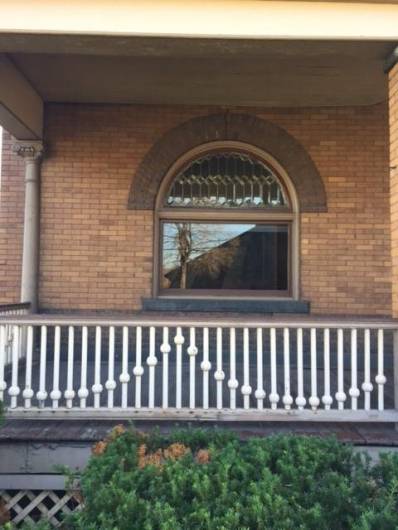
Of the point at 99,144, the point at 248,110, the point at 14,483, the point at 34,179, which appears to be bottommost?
the point at 14,483

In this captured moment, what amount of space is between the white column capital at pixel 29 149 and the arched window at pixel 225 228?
1758 millimetres

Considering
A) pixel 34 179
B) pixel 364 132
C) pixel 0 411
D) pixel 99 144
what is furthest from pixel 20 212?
pixel 364 132

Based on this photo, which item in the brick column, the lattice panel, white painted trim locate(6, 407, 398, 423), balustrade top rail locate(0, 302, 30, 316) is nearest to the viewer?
the lattice panel

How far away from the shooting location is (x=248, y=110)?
6.20m

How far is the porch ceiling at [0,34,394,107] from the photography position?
3.79 m

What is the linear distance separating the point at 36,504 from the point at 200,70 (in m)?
4.53

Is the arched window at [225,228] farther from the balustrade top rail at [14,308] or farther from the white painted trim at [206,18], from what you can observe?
the white painted trim at [206,18]

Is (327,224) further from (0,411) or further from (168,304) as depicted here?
(0,411)

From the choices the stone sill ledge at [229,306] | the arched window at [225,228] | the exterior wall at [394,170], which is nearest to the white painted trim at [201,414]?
the exterior wall at [394,170]

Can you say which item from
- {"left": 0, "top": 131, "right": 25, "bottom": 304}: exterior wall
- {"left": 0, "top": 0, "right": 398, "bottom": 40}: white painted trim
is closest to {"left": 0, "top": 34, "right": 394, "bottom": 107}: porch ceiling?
{"left": 0, "top": 0, "right": 398, "bottom": 40}: white painted trim

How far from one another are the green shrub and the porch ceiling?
10.2 feet

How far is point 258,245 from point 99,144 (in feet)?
8.57

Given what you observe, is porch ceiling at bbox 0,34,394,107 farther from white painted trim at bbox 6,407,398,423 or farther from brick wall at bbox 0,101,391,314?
white painted trim at bbox 6,407,398,423

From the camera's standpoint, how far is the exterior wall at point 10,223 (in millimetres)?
6281
